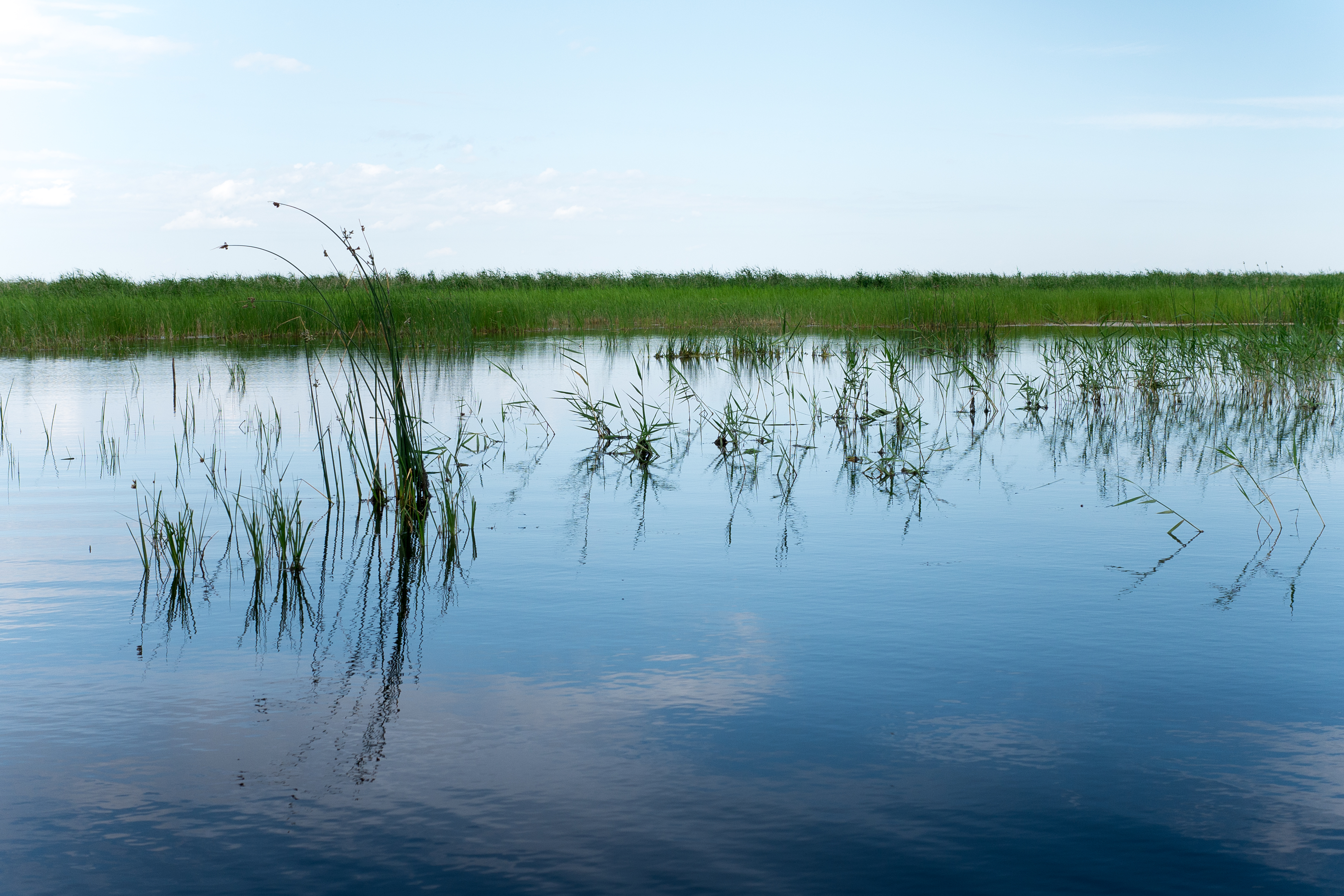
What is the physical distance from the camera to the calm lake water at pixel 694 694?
8.02 ft

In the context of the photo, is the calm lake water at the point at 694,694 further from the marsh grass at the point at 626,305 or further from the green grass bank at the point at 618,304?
the green grass bank at the point at 618,304

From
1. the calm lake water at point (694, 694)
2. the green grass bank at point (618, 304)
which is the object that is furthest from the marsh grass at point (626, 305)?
the calm lake water at point (694, 694)

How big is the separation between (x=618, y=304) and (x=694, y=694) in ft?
76.5

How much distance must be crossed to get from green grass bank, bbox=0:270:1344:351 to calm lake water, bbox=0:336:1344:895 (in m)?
8.71

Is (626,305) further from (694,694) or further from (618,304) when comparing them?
(694,694)

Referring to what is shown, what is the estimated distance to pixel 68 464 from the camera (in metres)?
7.89

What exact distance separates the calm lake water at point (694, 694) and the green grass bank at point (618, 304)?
28.6 feet

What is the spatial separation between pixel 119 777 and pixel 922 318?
54.3 ft

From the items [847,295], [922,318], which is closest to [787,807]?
[922,318]

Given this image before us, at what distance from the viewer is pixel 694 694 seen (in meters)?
3.38

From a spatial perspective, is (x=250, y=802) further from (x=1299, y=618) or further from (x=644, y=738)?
(x=1299, y=618)

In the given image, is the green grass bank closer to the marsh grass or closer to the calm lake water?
the marsh grass

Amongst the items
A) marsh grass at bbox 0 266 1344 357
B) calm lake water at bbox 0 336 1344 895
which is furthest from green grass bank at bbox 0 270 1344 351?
calm lake water at bbox 0 336 1344 895

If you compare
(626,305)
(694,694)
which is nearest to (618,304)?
(626,305)
